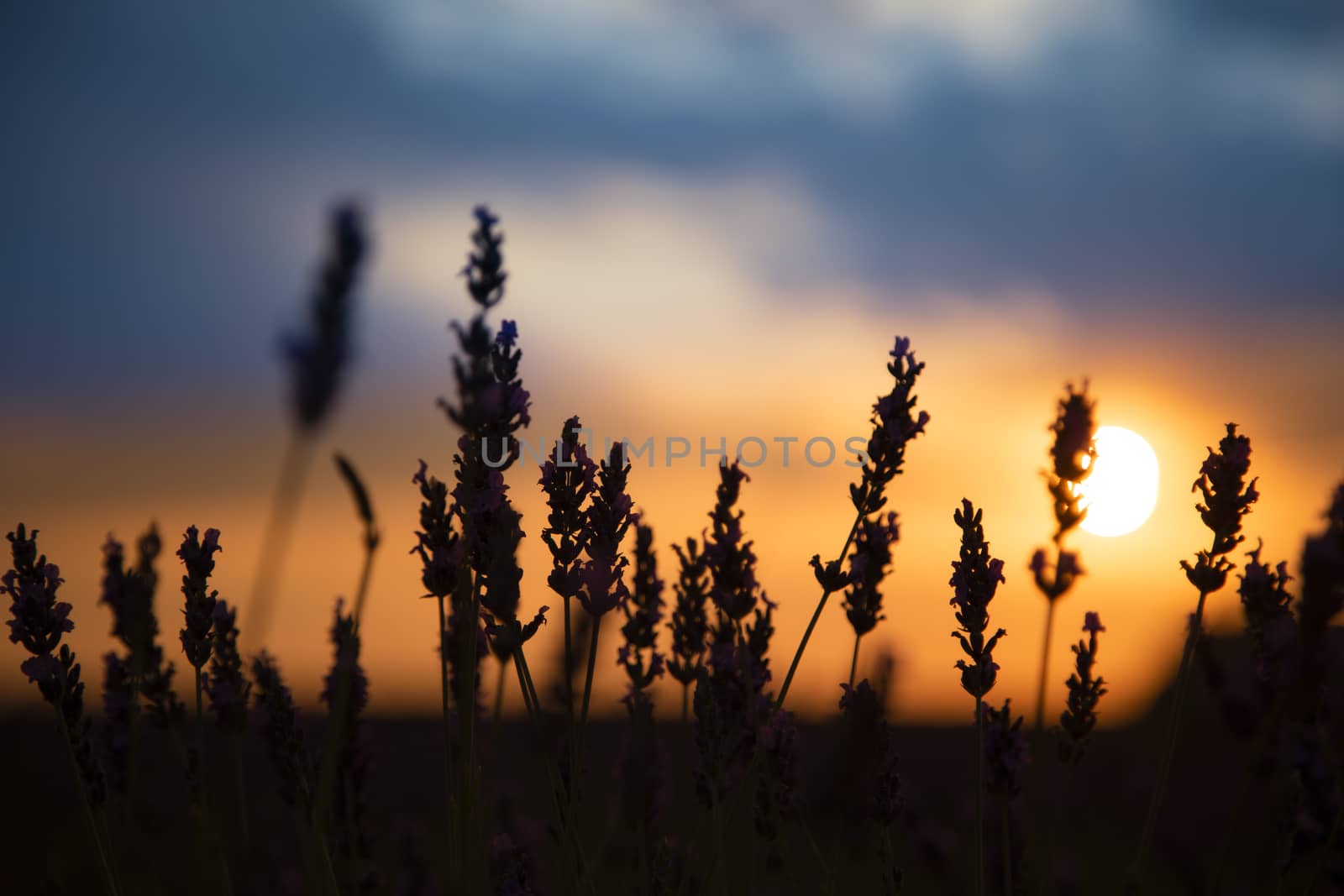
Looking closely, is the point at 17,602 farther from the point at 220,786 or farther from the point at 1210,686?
the point at 220,786

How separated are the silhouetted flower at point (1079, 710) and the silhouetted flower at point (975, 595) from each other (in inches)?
19.1

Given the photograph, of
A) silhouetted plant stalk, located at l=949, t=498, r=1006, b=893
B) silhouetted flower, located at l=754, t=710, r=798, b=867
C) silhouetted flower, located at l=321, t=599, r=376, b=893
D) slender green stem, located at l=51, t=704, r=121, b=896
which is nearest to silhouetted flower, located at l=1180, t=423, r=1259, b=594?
silhouetted plant stalk, located at l=949, t=498, r=1006, b=893

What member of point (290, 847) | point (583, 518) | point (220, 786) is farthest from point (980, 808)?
point (220, 786)

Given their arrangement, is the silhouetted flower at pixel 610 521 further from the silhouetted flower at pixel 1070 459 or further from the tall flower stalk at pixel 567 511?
the silhouetted flower at pixel 1070 459

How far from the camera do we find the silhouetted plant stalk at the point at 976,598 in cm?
276

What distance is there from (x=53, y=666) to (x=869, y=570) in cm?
252

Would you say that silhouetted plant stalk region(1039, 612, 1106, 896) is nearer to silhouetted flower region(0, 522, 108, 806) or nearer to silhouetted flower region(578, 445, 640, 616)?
silhouetted flower region(578, 445, 640, 616)

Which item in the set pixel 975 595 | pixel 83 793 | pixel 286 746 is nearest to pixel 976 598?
pixel 975 595

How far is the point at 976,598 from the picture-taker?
2783 mm

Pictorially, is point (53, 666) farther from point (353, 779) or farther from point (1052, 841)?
point (1052, 841)

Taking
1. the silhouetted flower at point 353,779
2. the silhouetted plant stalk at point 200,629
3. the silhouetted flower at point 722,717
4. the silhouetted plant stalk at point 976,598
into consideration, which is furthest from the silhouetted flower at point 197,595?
the silhouetted plant stalk at point 976,598

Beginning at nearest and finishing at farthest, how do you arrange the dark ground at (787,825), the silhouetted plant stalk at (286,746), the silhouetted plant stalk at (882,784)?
1. the silhouetted plant stalk at (882,784)
2. the silhouetted plant stalk at (286,746)
3. the dark ground at (787,825)

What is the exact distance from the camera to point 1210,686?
133 inches

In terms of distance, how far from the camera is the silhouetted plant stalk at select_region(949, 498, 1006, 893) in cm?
276
